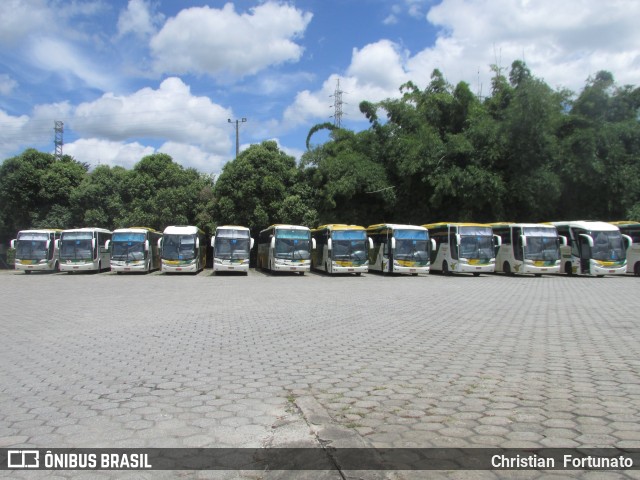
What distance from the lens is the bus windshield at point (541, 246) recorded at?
27484mm

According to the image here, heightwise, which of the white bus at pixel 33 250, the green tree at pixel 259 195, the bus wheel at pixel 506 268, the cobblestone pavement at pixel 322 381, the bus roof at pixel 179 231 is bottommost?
the bus wheel at pixel 506 268

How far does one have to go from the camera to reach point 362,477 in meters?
3.52

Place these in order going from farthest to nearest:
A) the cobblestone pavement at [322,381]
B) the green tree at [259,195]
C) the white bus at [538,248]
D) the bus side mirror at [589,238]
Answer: the green tree at [259,195], the white bus at [538,248], the bus side mirror at [589,238], the cobblestone pavement at [322,381]

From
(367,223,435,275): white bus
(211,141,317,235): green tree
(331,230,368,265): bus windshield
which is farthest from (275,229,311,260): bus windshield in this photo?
(211,141,317,235): green tree

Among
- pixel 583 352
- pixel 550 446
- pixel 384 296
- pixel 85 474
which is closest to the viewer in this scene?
pixel 85 474

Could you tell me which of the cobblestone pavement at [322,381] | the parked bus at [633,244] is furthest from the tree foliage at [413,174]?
the cobblestone pavement at [322,381]

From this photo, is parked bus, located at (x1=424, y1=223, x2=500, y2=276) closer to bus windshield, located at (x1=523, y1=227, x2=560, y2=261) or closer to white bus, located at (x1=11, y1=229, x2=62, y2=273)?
bus windshield, located at (x1=523, y1=227, x2=560, y2=261)

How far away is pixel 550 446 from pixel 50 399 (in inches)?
190

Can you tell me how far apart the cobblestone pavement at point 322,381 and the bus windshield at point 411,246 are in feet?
52.0

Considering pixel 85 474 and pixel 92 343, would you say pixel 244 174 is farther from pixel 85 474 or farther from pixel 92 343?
pixel 85 474

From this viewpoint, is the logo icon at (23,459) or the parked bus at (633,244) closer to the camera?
the logo icon at (23,459)

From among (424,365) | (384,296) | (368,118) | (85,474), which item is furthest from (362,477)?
(368,118)

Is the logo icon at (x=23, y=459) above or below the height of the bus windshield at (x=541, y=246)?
below

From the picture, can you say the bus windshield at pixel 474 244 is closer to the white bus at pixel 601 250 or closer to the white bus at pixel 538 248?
the white bus at pixel 538 248
